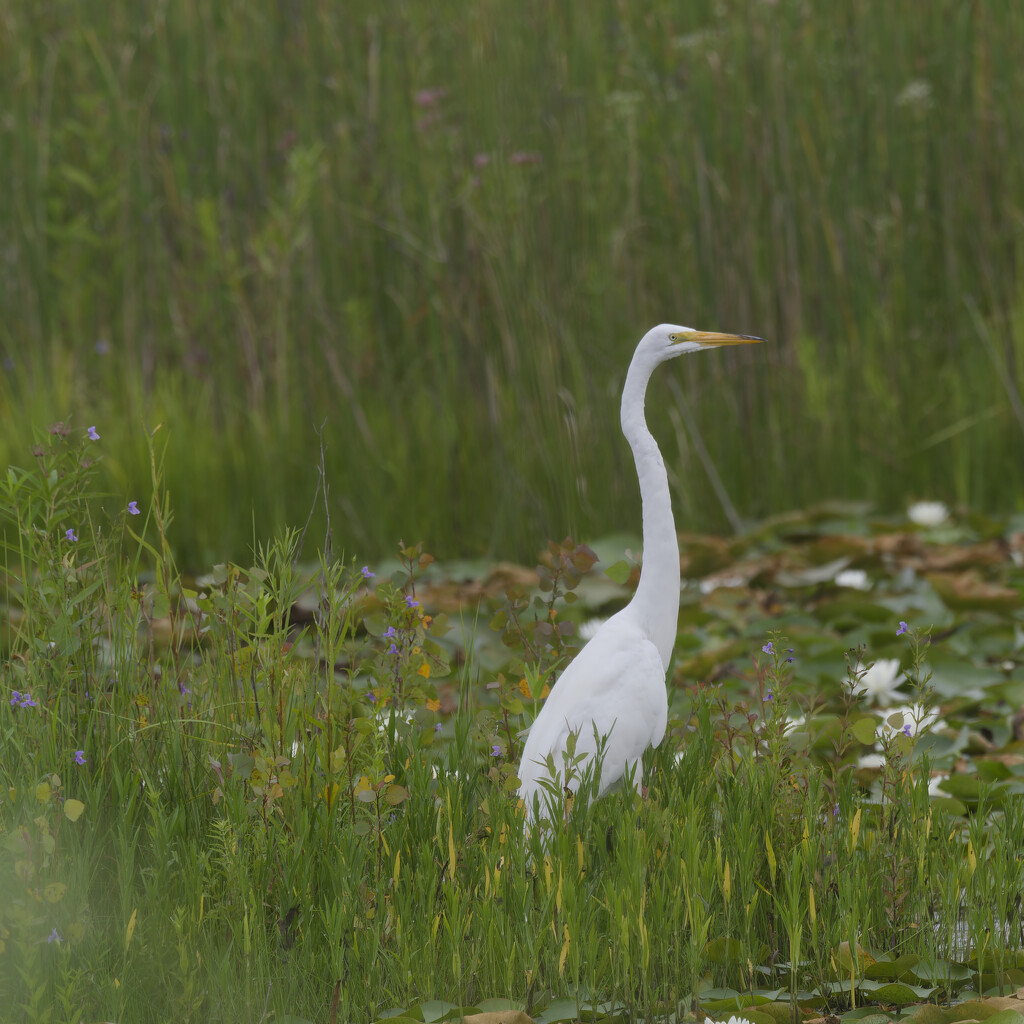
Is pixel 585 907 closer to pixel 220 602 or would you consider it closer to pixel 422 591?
pixel 220 602

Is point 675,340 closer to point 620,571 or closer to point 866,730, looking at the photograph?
point 620,571

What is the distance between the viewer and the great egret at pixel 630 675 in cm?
256

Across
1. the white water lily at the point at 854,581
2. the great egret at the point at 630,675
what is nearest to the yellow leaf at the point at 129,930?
the great egret at the point at 630,675

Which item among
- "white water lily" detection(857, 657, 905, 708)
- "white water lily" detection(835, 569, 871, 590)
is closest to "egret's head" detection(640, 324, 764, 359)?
"white water lily" detection(857, 657, 905, 708)

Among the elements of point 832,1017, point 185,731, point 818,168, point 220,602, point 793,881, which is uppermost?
point 818,168

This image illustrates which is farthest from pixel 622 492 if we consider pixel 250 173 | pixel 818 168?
pixel 250 173

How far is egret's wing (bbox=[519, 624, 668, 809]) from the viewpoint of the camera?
8.43 ft

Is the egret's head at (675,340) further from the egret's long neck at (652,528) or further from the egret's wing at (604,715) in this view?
the egret's wing at (604,715)

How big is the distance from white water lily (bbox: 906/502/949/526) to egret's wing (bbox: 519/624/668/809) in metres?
2.64

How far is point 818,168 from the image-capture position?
18.5 feet

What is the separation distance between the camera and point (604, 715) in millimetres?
2582

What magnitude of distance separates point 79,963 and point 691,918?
3.23 ft

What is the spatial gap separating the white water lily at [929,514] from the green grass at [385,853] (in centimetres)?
230

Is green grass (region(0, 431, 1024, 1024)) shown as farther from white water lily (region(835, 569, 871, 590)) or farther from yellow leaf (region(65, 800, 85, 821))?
white water lily (region(835, 569, 871, 590))
